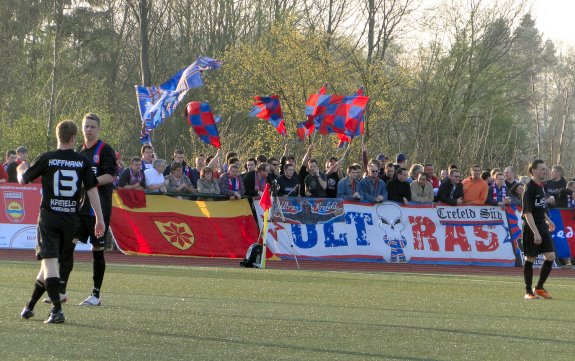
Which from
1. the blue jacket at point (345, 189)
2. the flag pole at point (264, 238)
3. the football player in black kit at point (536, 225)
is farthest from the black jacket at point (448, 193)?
the football player in black kit at point (536, 225)

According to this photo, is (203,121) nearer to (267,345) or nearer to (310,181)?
(310,181)

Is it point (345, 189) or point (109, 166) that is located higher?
point (109, 166)

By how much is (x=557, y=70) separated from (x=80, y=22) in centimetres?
4078

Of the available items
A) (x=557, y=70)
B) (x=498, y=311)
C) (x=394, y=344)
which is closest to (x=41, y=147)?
(x=498, y=311)

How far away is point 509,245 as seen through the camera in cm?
2248

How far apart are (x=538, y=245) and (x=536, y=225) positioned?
0.92 ft

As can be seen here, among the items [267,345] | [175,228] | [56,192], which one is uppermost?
[56,192]

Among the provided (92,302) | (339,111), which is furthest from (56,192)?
(339,111)

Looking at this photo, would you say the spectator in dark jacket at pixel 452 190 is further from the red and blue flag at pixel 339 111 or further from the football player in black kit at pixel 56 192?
the football player in black kit at pixel 56 192

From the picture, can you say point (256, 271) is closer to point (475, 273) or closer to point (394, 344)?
point (475, 273)

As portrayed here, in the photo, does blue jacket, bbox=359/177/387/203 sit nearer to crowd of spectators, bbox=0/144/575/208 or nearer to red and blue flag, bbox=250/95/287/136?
crowd of spectators, bbox=0/144/575/208

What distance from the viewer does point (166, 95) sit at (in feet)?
79.5

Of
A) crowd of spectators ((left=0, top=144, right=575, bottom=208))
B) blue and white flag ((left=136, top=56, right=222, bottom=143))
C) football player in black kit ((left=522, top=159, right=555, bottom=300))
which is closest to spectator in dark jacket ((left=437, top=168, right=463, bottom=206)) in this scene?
crowd of spectators ((left=0, top=144, right=575, bottom=208))

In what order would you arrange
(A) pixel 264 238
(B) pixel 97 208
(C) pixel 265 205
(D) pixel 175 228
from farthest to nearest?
1. (D) pixel 175 228
2. (A) pixel 264 238
3. (C) pixel 265 205
4. (B) pixel 97 208
